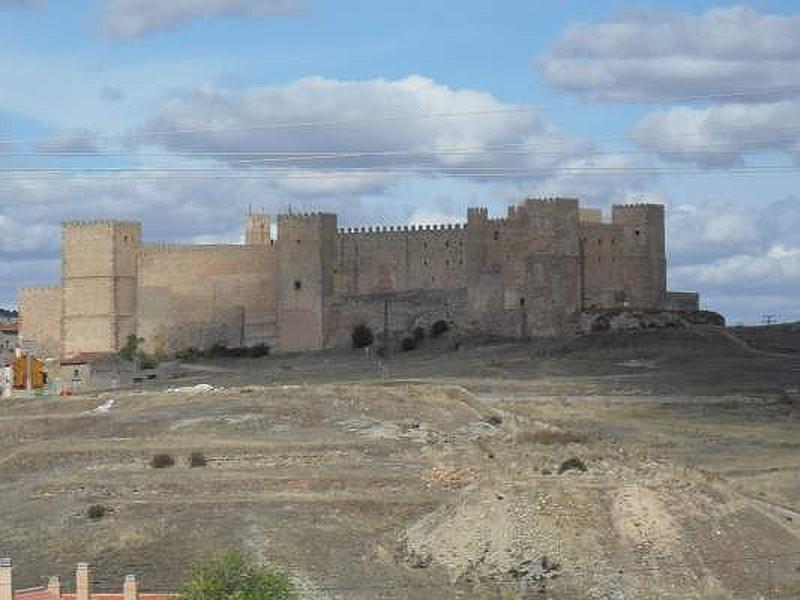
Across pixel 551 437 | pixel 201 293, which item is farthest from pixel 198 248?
pixel 551 437

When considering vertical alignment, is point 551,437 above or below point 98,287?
below

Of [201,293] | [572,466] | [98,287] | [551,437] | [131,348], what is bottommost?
[572,466]

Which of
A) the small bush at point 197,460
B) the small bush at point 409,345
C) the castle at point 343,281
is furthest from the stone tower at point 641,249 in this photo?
the small bush at point 197,460

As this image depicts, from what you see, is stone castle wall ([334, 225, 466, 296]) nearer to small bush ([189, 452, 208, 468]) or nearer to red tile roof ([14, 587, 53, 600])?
small bush ([189, 452, 208, 468])

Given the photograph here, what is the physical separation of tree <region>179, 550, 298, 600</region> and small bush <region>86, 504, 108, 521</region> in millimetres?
8626

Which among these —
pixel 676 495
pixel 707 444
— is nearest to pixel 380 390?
pixel 707 444

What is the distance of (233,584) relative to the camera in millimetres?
26797

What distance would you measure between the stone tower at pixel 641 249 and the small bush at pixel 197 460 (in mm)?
33825

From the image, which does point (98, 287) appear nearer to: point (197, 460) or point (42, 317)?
point (42, 317)

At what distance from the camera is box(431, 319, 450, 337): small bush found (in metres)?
75.9

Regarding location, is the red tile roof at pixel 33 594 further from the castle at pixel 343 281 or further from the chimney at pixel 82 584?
the castle at pixel 343 281

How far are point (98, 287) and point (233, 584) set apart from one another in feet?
190

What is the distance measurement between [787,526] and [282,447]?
11.9m

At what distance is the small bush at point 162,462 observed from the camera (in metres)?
42.3
